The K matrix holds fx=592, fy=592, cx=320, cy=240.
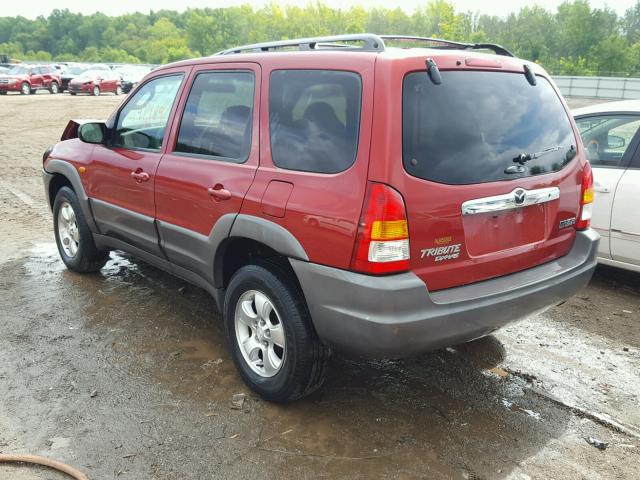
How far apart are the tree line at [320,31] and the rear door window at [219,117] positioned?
2175 inches

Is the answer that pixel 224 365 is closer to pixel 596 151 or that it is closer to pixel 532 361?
pixel 532 361

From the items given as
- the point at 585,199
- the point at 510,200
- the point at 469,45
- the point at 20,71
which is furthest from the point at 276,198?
the point at 20,71

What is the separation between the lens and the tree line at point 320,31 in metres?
61.8

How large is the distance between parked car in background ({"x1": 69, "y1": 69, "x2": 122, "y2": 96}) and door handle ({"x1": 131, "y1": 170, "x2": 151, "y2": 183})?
106 feet

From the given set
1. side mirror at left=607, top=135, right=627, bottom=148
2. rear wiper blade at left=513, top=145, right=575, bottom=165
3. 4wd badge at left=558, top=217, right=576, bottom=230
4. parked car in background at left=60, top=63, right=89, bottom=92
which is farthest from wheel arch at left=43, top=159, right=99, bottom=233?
parked car in background at left=60, top=63, right=89, bottom=92

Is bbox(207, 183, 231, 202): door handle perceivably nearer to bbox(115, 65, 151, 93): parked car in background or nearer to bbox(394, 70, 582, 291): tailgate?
bbox(394, 70, 582, 291): tailgate

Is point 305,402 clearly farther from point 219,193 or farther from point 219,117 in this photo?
point 219,117

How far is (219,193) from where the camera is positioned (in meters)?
3.38

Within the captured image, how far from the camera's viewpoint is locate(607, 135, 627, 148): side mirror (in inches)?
199

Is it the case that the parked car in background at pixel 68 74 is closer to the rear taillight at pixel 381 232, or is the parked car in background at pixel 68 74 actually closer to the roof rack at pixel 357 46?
the roof rack at pixel 357 46

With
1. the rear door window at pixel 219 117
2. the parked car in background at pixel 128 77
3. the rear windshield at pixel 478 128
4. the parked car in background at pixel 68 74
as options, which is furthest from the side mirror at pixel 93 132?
the parked car in background at pixel 68 74

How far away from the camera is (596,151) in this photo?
523cm

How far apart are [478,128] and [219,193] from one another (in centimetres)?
146

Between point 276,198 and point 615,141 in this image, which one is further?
point 615,141
